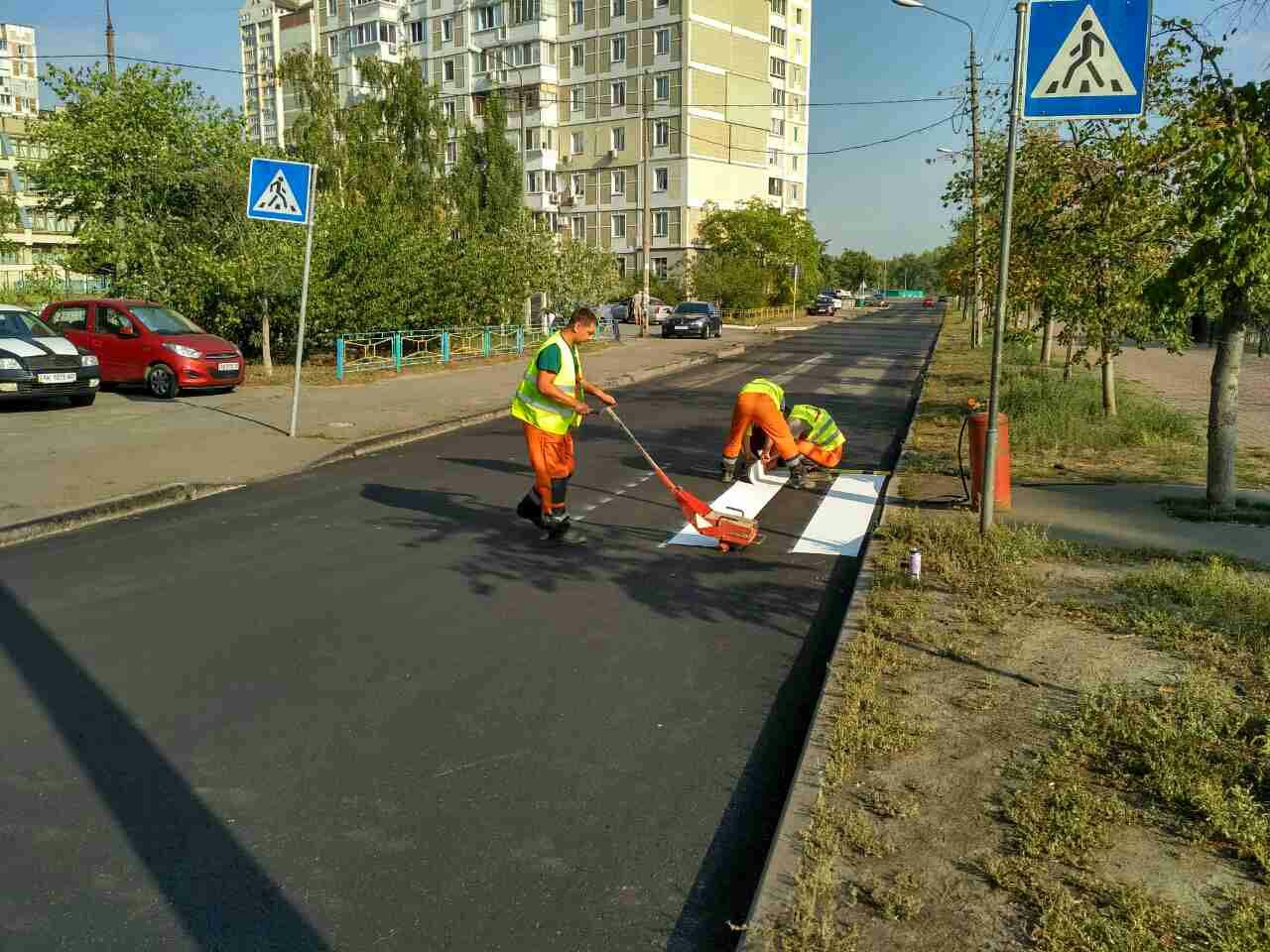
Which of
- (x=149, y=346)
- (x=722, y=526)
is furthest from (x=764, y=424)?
(x=149, y=346)

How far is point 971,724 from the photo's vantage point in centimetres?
432

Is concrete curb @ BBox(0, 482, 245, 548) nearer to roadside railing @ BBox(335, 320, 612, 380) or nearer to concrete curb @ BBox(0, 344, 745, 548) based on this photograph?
concrete curb @ BBox(0, 344, 745, 548)

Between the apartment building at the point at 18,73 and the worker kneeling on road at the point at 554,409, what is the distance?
99.8m

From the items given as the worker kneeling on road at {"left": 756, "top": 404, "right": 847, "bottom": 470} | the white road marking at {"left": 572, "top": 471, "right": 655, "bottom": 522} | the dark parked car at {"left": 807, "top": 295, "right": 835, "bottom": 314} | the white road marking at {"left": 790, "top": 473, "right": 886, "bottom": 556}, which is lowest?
the white road marking at {"left": 790, "top": 473, "right": 886, "bottom": 556}

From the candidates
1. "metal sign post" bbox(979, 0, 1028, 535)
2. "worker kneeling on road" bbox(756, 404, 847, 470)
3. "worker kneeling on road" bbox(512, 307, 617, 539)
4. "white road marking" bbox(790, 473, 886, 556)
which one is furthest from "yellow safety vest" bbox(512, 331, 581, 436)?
"worker kneeling on road" bbox(756, 404, 847, 470)

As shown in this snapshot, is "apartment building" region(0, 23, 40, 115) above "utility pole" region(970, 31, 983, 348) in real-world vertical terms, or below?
above

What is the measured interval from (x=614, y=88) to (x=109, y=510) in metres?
62.5

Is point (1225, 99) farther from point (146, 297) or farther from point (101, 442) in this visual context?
point (146, 297)

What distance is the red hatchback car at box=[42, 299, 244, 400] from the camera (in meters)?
16.5

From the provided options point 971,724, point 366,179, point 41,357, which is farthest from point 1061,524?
point 366,179

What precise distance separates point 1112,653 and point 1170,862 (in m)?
2.06

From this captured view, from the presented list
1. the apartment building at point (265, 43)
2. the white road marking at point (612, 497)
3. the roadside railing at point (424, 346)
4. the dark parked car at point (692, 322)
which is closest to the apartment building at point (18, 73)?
the apartment building at point (265, 43)

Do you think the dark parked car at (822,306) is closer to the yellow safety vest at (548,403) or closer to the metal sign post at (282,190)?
the metal sign post at (282,190)

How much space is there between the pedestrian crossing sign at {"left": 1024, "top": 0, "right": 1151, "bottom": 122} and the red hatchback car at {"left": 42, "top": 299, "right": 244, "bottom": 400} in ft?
45.7
